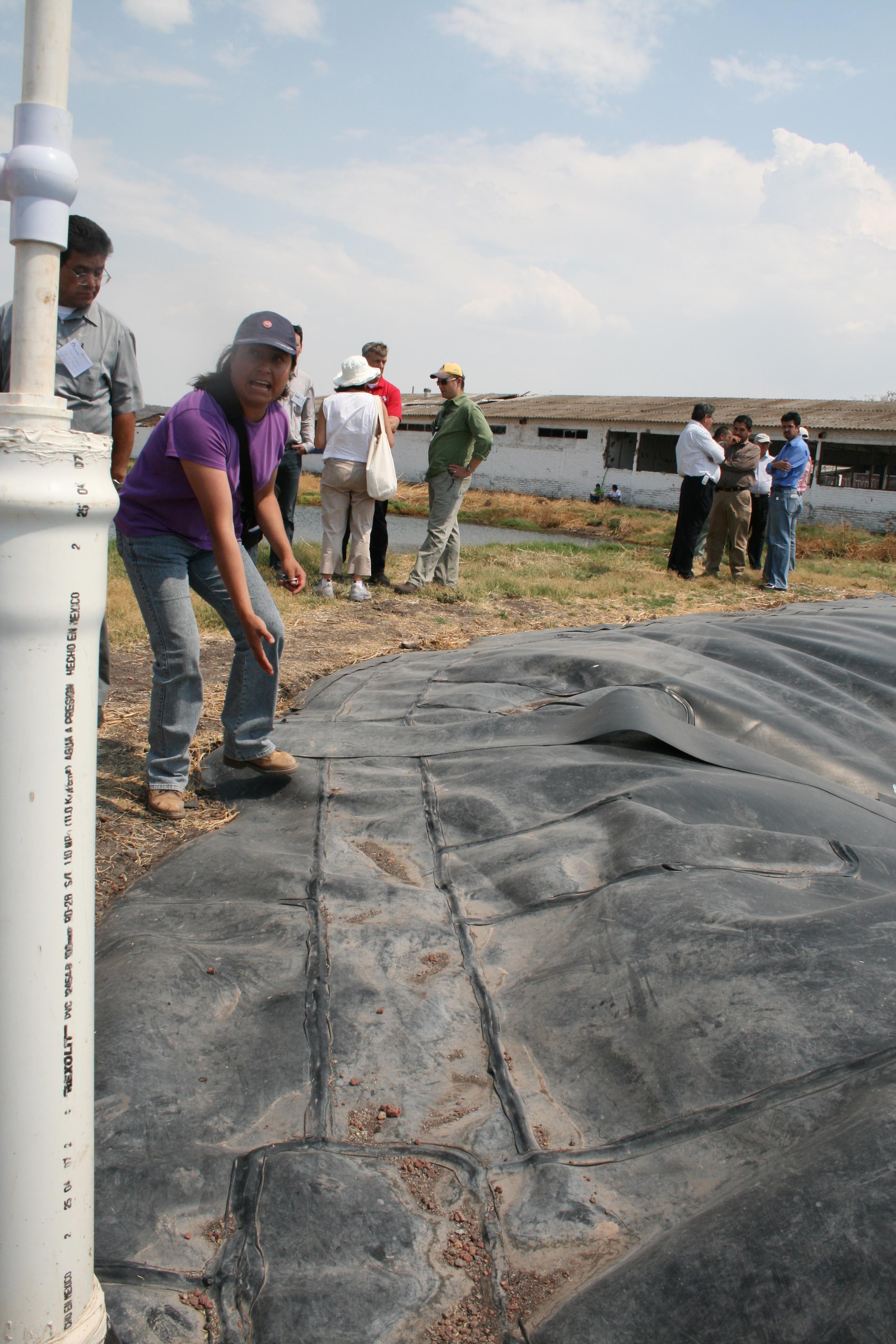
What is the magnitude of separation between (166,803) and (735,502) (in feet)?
24.5

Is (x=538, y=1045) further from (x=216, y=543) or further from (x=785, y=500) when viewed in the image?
(x=785, y=500)

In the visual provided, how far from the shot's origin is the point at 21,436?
85cm

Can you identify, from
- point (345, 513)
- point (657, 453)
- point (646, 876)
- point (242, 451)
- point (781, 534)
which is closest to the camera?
point (646, 876)

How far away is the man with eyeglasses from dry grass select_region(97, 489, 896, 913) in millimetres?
496

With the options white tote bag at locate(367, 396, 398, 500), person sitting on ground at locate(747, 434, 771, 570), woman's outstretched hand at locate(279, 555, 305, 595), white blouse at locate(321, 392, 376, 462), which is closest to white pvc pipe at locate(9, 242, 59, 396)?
woman's outstretched hand at locate(279, 555, 305, 595)

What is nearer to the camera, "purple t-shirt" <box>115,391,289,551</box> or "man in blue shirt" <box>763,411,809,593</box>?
"purple t-shirt" <box>115,391,289,551</box>

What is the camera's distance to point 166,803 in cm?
287

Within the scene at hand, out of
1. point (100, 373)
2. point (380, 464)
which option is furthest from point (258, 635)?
point (380, 464)

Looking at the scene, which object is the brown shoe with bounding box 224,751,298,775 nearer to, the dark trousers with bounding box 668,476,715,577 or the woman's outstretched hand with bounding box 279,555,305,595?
the woman's outstretched hand with bounding box 279,555,305,595

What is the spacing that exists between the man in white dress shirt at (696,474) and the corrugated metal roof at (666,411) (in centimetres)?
858

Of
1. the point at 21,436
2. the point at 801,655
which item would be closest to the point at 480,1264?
the point at 21,436

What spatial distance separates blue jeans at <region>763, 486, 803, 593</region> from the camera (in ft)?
27.7

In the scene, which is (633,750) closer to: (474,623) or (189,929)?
(189,929)

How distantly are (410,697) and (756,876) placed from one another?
212 centimetres
